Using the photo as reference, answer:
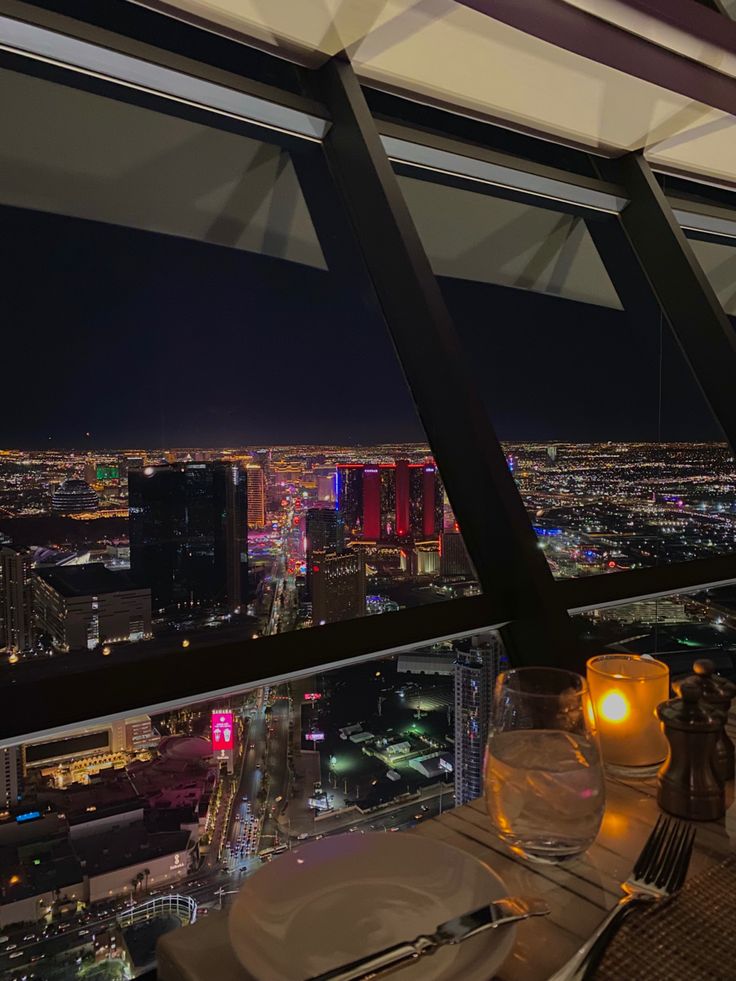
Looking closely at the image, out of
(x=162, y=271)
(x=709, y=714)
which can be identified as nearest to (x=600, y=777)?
(x=709, y=714)

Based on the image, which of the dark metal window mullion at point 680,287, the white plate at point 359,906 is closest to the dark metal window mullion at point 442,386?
the white plate at point 359,906

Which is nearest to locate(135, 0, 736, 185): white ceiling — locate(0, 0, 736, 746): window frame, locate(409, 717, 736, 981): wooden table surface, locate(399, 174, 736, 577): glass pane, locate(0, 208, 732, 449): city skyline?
locate(0, 0, 736, 746): window frame

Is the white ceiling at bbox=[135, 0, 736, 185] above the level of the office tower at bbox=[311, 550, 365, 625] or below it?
above

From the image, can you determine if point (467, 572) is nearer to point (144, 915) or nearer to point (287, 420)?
point (287, 420)

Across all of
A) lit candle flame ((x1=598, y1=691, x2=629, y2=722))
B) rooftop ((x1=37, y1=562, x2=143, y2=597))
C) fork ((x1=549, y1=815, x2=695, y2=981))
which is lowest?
fork ((x1=549, y1=815, x2=695, y2=981))

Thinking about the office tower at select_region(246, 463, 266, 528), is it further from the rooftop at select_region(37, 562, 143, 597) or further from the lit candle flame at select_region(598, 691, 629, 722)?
the lit candle flame at select_region(598, 691, 629, 722)

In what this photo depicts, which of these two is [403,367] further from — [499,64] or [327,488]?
[499,64]
